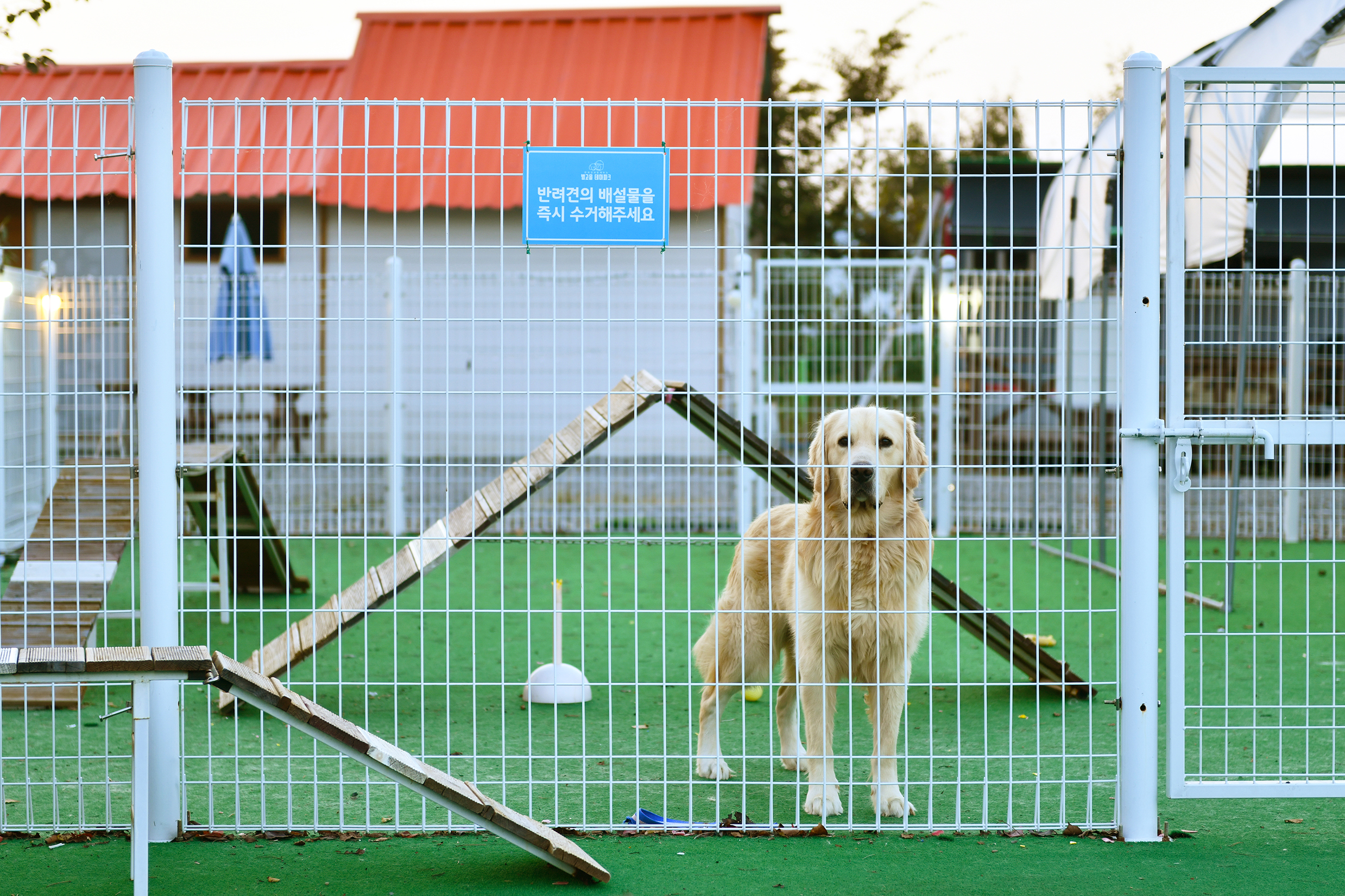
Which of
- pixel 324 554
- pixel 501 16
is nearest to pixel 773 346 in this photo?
pixel 324 554

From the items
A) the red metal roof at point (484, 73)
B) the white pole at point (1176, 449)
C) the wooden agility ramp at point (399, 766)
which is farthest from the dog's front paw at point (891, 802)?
the red metal roof at point (484, 73)

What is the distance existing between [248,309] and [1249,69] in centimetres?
817

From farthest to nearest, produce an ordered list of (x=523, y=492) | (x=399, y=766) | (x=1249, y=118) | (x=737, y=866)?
(x=1249, y=118) → (x=523, y=492) → (x=737, y=866) → (x=399, y=766)

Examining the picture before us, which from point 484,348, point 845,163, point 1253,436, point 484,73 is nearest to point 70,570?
point 1253,436

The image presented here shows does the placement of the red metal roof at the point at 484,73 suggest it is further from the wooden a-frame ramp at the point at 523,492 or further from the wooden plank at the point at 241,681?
the wooden plank at the point at 241,681

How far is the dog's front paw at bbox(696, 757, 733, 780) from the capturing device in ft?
13.6

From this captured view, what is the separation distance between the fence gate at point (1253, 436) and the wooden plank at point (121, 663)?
268 centimetres

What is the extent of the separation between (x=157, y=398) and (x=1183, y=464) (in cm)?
287

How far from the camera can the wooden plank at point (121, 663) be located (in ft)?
9.11

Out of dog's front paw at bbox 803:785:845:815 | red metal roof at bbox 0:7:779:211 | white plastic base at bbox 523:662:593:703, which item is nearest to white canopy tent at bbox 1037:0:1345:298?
white plastic base at bbox 523:662:593:703

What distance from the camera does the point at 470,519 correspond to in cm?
436

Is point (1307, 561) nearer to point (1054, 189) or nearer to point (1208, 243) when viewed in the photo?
point (1208, 243)

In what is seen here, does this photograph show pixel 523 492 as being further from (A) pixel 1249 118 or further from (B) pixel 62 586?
(A) pixel 1249 118

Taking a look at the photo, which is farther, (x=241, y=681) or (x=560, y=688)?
(x=560, y=688)
